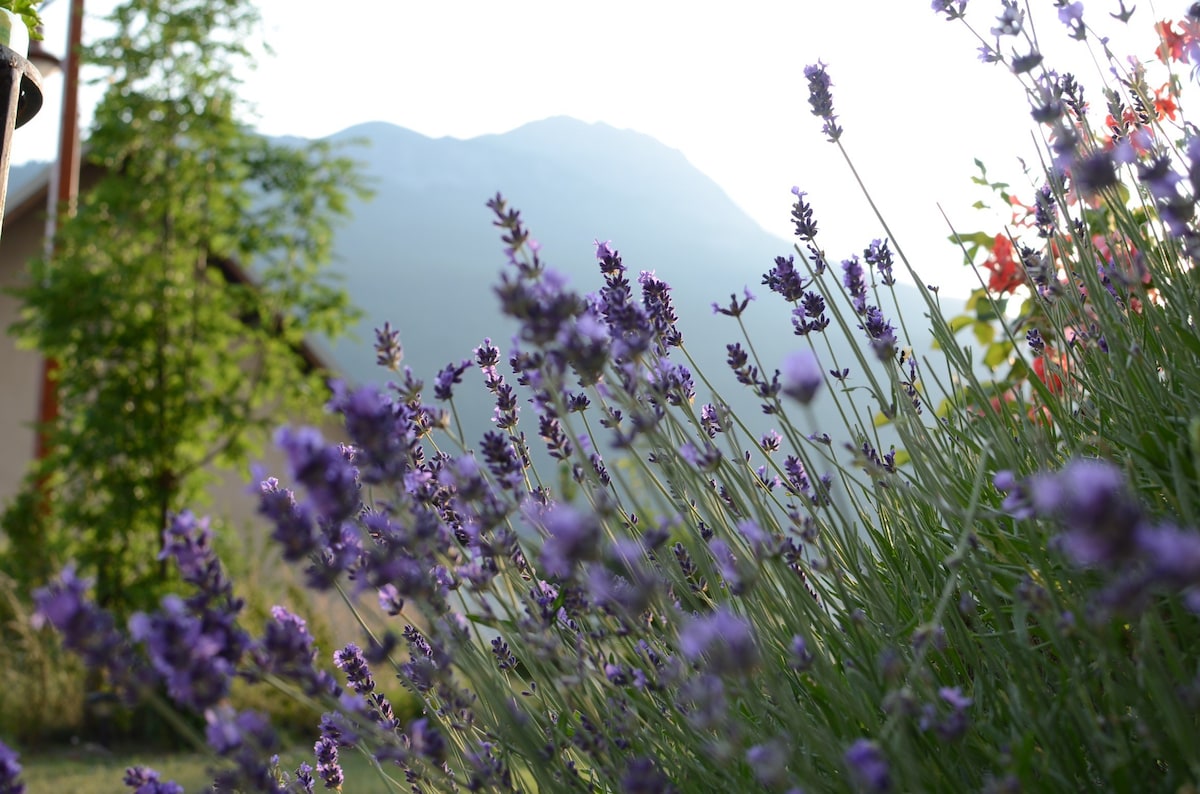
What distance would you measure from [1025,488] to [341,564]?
76cm

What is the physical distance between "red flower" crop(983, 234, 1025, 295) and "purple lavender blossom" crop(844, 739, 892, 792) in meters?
2.43

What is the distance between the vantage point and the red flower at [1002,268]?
2973 millimetres

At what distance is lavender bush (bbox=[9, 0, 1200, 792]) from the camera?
94cm

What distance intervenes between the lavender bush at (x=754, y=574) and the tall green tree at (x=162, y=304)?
828cm

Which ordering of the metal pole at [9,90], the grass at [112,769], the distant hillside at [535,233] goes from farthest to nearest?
the distant hillside at [535,233]
the grass at [112,769]
the metal pole at [9,90]

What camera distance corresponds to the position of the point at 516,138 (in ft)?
446

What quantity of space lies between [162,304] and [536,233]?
72797 mm

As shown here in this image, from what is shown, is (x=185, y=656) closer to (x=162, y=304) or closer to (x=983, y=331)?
(x=983, y=331)

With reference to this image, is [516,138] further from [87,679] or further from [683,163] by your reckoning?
[87,679]

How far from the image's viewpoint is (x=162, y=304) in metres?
9.58

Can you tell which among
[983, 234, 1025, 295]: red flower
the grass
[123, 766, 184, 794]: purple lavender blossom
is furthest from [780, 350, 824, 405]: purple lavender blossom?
the grass

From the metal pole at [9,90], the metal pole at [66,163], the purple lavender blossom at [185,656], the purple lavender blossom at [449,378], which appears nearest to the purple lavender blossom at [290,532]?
the purple lavender blossom at [185,656]

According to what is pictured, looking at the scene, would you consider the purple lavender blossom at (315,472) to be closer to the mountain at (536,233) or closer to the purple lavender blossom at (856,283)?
the purple lavender blossom at (856,283)

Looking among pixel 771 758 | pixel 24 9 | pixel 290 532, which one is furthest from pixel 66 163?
pixel 771 758
